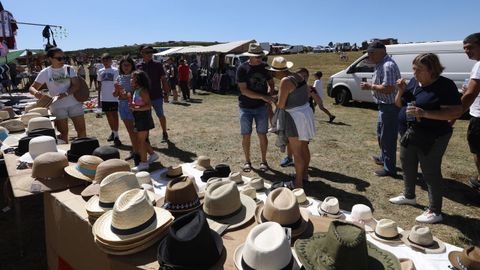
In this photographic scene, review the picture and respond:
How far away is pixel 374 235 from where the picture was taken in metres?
2.98

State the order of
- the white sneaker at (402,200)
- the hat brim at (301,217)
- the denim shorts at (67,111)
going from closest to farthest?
the hat brim at (301,217) < the white sneaker at (402,200) < the denim shorts at (67,111)

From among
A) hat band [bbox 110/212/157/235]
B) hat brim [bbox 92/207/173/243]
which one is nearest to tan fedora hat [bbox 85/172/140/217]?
hat brim [bbox 92/207/173/243]

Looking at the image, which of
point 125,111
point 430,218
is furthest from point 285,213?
point 125,111

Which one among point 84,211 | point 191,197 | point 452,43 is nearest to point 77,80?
point 84,211

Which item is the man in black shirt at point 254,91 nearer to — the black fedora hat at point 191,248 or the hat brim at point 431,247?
the hat brim at point 431,247

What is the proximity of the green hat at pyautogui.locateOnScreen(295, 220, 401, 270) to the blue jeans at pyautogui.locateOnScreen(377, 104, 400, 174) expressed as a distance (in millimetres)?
3314

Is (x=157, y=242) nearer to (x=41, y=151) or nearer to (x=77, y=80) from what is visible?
(x=41, y=151)

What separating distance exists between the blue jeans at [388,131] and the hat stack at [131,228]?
3.79 meters

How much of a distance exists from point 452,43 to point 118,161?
10593 millimetres

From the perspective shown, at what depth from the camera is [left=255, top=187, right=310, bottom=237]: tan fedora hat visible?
2381 millimetres

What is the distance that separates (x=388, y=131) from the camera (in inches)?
198

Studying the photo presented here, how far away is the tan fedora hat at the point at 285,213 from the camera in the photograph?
2.38 m

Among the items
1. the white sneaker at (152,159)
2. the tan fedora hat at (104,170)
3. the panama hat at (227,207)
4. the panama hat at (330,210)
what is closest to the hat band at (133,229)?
the panama hat at (227,207)

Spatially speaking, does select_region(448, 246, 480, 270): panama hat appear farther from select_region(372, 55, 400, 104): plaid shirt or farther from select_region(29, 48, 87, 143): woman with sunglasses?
select_region(29, 48, 87, 143): woman with sunglasses
